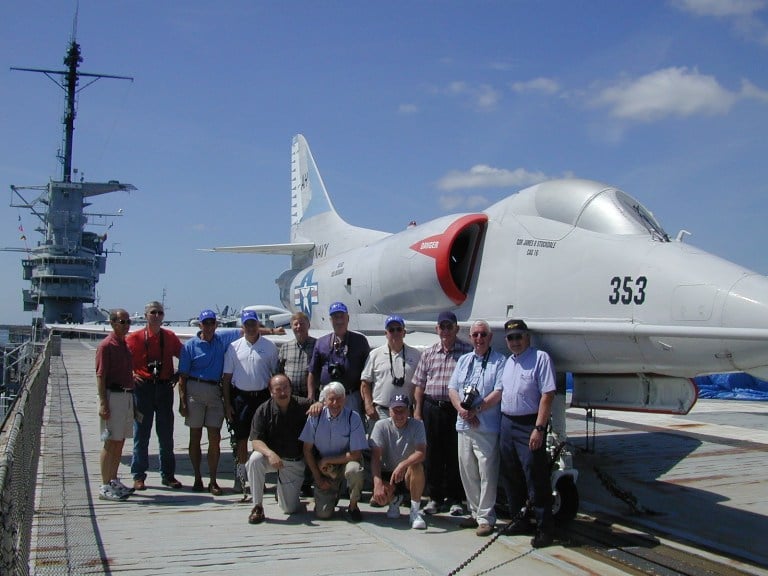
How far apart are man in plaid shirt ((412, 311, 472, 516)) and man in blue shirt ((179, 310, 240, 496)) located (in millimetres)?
2030

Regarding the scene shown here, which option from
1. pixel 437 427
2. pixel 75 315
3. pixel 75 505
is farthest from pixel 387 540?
pixel 75 315

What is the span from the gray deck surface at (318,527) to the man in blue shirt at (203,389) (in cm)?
44

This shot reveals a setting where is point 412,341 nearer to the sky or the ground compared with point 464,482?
nearer to the sky

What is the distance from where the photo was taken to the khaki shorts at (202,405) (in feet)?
22.0

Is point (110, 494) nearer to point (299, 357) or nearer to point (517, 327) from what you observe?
point (299, 357)

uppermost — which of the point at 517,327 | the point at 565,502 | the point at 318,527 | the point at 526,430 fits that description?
the point at 517,327

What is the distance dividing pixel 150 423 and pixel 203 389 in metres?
0.63

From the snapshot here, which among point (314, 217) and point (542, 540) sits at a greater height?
point (314, 217)

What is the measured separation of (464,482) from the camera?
18.6 feet

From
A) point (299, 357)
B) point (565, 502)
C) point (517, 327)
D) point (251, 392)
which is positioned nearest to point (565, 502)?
point (565, 502)

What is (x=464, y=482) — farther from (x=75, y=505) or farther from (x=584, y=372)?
(x=75, y=505)

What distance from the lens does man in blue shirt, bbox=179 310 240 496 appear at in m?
6.70

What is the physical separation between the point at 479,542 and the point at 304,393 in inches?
92.1

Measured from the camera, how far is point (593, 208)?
6453 mm
